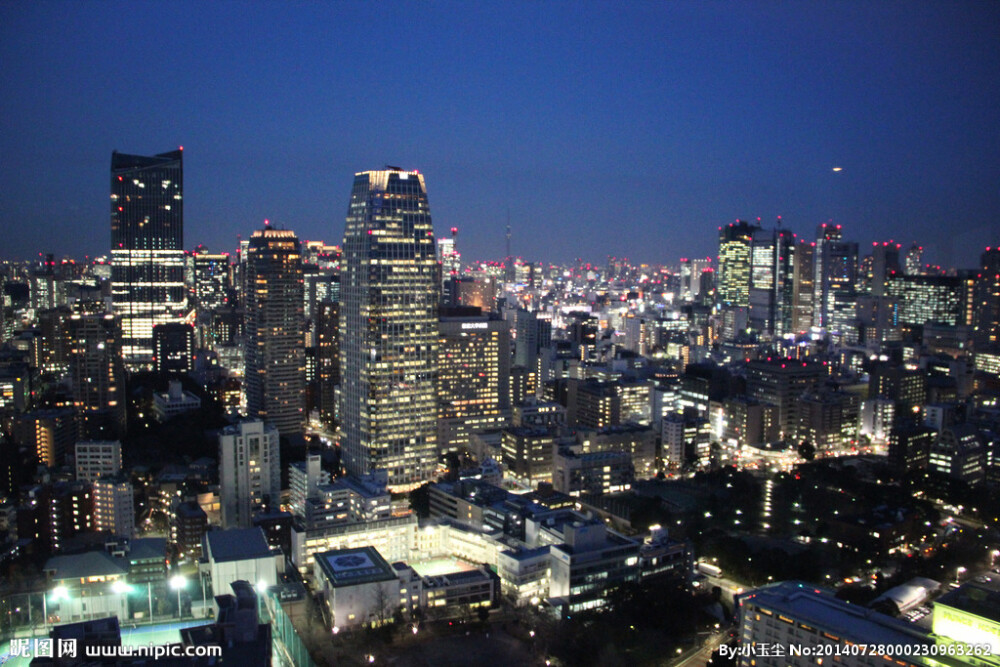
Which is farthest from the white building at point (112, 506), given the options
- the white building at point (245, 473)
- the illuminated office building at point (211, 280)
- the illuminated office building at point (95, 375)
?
the illuminated office building at point (211, 280)

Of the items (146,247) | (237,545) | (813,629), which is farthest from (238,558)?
(146,247)

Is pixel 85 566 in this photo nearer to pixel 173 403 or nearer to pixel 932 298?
pixel 173 403

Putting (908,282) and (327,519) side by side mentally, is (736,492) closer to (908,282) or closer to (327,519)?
(327,519)

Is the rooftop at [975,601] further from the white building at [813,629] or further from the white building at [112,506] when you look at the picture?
the white building at [112,506]

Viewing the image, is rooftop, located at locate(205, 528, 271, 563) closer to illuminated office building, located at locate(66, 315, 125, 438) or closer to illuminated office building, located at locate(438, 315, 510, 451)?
illuminated office building, located at locate(66, 315, 125, 438)

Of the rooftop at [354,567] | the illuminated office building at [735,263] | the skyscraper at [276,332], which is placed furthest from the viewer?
the illuminated office building at [735,263]

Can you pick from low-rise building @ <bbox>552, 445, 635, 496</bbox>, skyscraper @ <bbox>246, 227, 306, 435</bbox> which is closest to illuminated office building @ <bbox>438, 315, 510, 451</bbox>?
low-rise building @ <bbox>552, 445, 635, 496</bbox>

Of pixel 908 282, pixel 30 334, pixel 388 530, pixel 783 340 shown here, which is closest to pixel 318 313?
pixel 30 334
